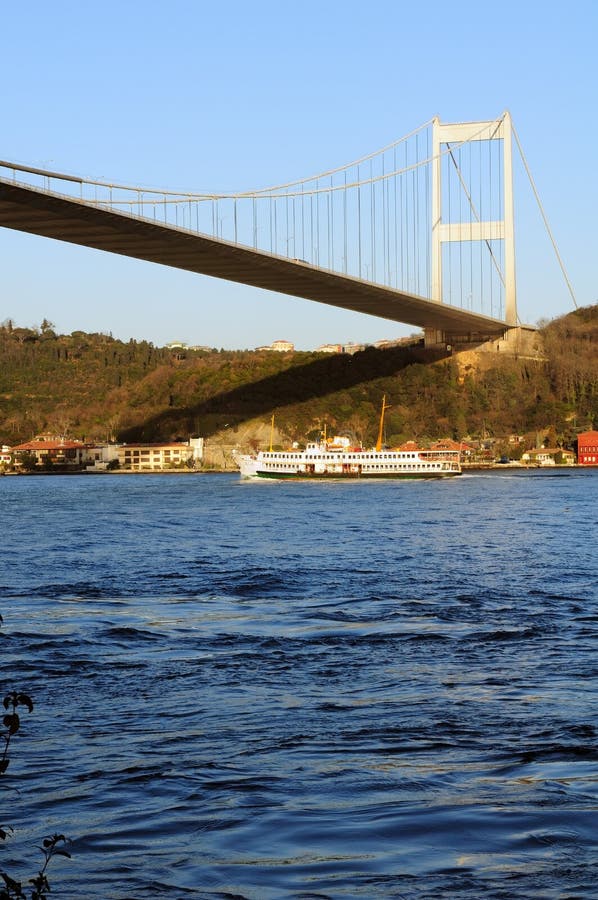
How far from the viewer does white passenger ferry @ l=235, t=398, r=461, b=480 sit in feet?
154

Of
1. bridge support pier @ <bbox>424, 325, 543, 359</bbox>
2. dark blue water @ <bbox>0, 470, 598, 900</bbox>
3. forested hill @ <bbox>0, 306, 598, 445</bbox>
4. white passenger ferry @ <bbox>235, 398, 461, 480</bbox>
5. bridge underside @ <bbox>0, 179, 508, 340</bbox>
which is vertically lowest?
dark blue water @ <bbox>0, 470, 598, 900</bbox>

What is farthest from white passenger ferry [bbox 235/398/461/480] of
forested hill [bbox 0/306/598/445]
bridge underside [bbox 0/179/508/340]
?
forested hill [bbox 0/306/598/445]

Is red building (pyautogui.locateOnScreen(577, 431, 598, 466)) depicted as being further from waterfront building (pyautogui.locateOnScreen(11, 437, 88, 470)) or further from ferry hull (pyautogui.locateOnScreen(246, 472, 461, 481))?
waterfront building (pyautogui.locateOnScreen(11, 437, 88, 470))

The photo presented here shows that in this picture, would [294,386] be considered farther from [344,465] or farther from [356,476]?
[356,476]

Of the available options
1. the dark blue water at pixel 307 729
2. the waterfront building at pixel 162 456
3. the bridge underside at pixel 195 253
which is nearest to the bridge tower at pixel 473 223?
the bridge underside at pixel 195 253

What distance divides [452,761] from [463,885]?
57.5 inches

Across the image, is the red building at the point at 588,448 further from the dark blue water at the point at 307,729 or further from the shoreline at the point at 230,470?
the dark blue water at the point at 307,729

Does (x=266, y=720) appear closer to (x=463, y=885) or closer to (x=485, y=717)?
(x=485, y=717)

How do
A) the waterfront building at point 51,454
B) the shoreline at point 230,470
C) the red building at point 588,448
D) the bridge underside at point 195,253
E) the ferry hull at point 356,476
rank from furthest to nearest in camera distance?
the waterfront building at point 51,454, the red building at point 588,448, the shoreline at point 230,470, the ferry hull at point 356,476, the bridge underside at point 195,253

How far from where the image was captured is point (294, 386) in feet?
219

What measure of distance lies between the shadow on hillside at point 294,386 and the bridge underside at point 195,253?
48.2ft

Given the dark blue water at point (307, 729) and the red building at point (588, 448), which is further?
the red building at point (588, 448)

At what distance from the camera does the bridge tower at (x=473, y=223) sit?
5134 centimetres

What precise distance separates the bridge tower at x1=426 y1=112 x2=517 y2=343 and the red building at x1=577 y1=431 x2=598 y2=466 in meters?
10.8
